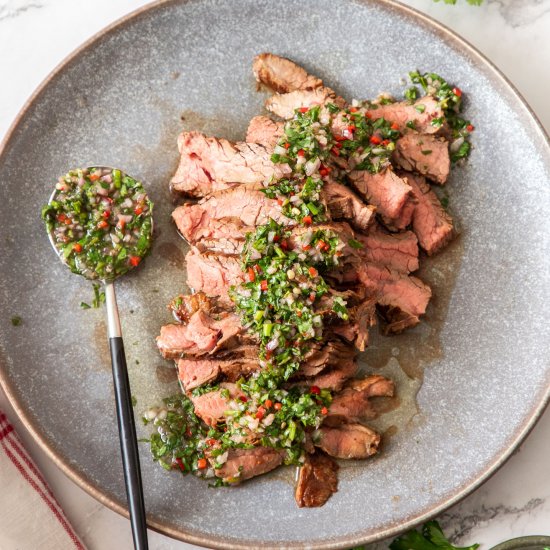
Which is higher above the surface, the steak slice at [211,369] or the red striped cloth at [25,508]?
the steak slice at [211,369]

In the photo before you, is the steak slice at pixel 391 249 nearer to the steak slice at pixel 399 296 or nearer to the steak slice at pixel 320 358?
the steak slice at pixel 399 296

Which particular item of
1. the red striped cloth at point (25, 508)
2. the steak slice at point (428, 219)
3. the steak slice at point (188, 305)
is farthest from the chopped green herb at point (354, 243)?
the red striped cloth at point (25, 508)

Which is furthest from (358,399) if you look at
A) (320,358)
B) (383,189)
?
(383,189)

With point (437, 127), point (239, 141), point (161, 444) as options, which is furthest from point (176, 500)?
point (437, 127)

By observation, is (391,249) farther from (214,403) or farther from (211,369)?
(214,403)

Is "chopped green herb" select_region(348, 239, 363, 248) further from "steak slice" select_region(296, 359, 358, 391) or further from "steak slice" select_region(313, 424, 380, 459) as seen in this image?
"steak slice" select_region(313, 424, 380, 459)

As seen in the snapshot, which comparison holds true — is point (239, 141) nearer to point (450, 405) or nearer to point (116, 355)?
point (116, 355)
